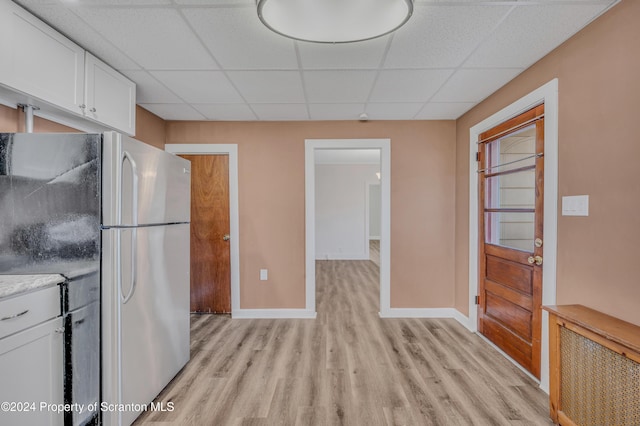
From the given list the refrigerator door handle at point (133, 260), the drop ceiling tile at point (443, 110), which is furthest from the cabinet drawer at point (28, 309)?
the drop ceiling tile at point (443, 110)

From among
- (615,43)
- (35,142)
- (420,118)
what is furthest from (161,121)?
(615,43)

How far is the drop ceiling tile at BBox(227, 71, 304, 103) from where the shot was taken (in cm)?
231

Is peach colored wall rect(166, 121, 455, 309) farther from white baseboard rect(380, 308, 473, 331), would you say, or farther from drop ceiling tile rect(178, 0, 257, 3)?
drop ceiling tile rect(178, 0, 257, 3)

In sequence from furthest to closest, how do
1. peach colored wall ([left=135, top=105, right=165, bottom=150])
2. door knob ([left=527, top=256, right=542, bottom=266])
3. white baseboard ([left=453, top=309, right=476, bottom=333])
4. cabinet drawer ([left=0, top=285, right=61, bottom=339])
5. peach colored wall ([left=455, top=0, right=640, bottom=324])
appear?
white baseboard ([left=453, top=309, right=476, bottom=333]), peach colored wall ([left=135, top=105, right=165, bottom=150]), door knob ([left=527, top=256, right=542, bottom=266]), peach colored wall ([left=455, top=0, right=640, bottom=324]), cabinet drawer ([left=0, top=285, right=61, bottom=339])

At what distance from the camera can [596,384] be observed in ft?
4.79

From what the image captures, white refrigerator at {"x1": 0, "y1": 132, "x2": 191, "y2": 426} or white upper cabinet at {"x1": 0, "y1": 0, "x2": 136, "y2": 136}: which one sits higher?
white upper cabinet at {"x1": 0, "y1": 0, "x2": 136, "y2": 136}

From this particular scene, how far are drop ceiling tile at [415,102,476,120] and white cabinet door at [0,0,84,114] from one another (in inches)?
115

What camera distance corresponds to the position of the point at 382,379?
2.22 m

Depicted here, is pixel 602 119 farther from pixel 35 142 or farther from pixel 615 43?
pixel 35 142

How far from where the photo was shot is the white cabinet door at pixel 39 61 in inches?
59.3

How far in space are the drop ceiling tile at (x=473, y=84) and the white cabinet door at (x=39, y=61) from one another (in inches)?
106

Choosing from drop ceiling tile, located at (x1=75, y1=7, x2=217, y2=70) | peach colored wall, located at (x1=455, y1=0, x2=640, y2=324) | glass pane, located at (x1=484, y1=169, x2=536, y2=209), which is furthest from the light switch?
drop ceiling tile, located at (x1=75, y1=7, x2=217, y2=70)

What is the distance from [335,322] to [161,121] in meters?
3.08

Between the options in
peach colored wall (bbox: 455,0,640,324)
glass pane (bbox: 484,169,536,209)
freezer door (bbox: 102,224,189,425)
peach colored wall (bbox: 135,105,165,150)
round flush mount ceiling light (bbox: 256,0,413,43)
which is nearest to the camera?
round flush mount ceiling light (bbox: 256,0,413,43)
